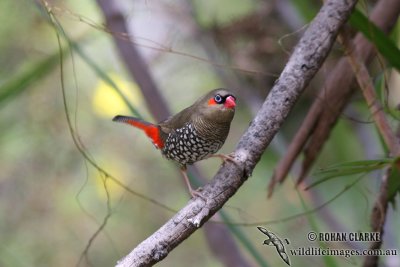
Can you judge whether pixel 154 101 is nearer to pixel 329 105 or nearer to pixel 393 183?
pixel 329 105

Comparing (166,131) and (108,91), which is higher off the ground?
(108,91)

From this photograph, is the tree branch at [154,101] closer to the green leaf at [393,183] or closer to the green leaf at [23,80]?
the green leaf at [23,80]

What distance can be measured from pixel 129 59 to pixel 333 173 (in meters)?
1.48

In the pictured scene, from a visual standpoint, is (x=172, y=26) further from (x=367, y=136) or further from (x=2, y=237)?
(x=2, y=237)

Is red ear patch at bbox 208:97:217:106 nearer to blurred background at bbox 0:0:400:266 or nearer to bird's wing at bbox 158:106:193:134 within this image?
bird's wing at bbox 158:106:193:134

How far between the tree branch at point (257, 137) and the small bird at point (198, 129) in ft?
1.30

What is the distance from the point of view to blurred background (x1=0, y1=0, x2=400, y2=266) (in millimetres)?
3297

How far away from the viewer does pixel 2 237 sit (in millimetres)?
3775

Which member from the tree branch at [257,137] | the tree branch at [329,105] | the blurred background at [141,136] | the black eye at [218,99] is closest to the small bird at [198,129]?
the black eye at [218,99]

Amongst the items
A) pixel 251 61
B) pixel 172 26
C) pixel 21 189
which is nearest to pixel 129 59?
pixel 172 26

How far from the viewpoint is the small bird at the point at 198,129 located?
236 centimetres

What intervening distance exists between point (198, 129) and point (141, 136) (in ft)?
6.31

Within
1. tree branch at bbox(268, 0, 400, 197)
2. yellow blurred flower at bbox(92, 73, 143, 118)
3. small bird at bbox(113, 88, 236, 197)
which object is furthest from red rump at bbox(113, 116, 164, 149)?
yellow blurred flower at bbox(92, 73, 143, 118)

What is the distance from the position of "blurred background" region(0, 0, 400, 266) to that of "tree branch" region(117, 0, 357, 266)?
98 centimetres
